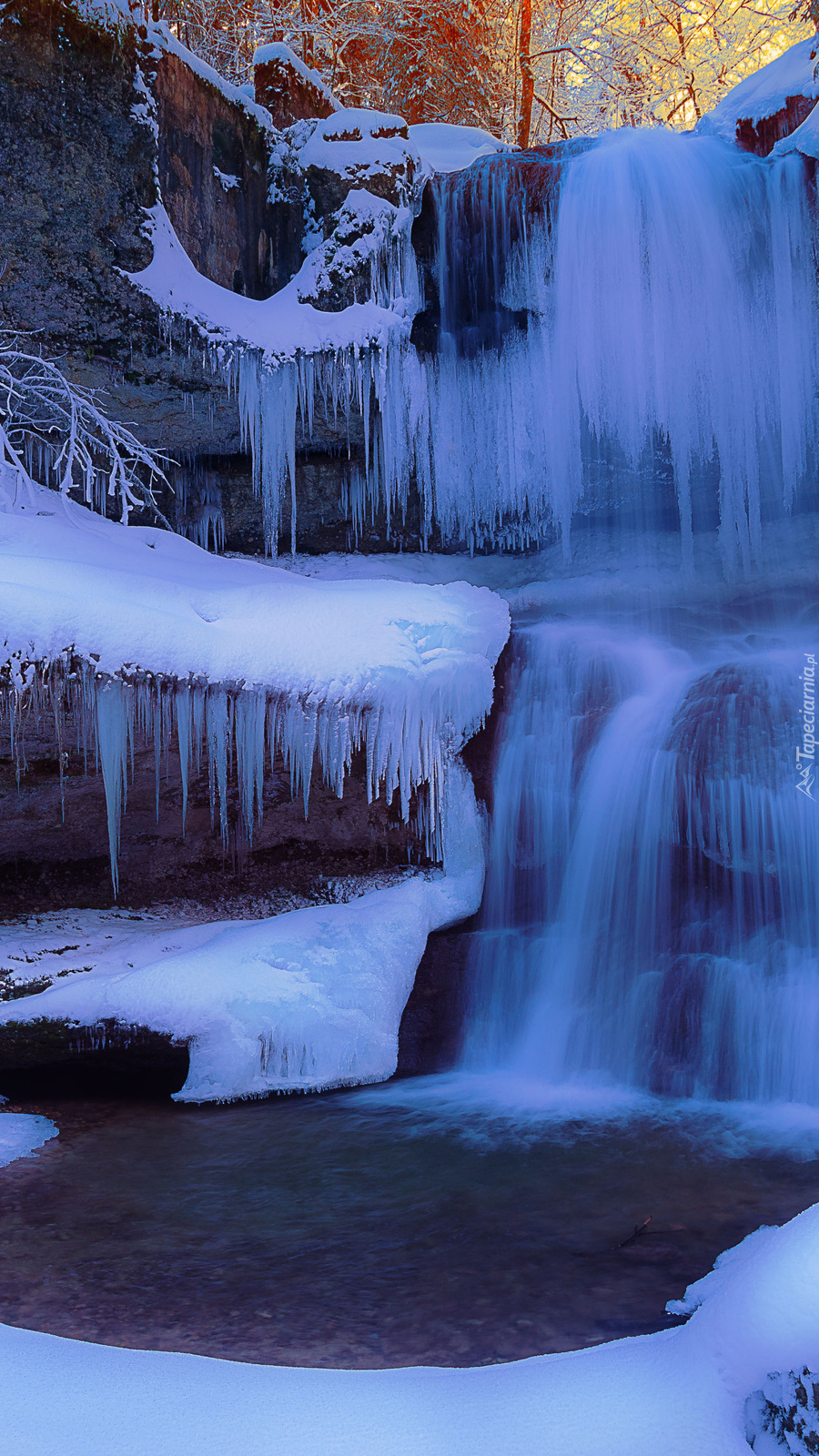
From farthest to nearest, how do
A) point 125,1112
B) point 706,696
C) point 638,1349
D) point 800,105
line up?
1. point 800,105
2. point 706,696
3. point 125,1112
4. point 638,1349

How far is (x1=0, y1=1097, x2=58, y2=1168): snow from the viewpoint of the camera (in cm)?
394

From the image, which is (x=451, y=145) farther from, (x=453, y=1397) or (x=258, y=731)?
(x=453, y=1397)

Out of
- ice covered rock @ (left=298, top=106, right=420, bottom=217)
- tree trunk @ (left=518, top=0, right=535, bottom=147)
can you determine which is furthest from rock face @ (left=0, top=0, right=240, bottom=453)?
tree trunk @ (left=518, top=0, right=535, bottom=147)

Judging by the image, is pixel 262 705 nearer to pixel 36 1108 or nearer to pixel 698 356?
pixel 36 1108

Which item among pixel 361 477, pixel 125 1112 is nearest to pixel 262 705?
pixel 125 1112

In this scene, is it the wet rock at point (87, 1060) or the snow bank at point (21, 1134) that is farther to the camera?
the wet rock at point (87, 1060)

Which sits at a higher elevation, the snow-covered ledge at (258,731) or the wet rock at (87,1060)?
the snow-covered ledge at (258,731)

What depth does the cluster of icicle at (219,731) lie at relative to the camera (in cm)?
468

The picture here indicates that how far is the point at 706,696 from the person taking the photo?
5520 mm

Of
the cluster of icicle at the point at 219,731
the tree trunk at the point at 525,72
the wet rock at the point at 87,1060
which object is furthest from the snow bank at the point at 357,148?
the tree trunk at the point at 525,72

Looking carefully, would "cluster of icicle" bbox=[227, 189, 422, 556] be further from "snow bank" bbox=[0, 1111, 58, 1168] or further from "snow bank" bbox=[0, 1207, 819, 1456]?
"snow bank" bbox=[0, 1207, 819, 1456]

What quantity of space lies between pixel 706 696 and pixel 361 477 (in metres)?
4.35

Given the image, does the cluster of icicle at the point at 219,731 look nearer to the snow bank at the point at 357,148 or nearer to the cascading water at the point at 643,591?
the cascading water at the point at 643,591

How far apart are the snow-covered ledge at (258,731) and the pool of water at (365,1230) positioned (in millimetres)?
501
